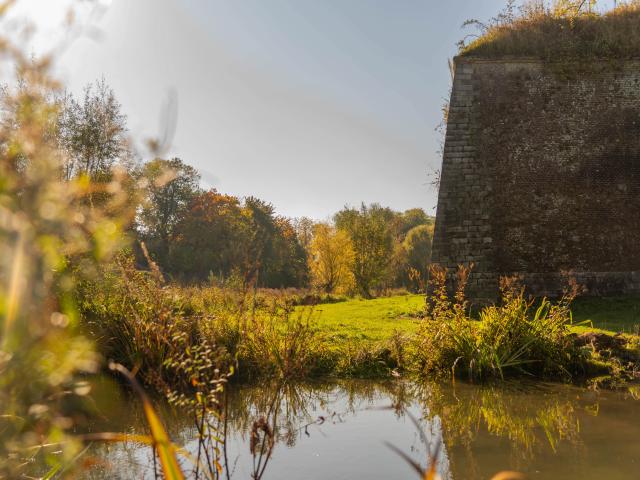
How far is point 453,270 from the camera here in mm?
12336

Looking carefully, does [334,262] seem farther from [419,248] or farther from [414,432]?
[414,432]

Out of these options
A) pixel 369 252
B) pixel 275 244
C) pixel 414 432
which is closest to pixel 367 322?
pixel 414 432

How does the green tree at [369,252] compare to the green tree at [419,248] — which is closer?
the green tree at [369,252]

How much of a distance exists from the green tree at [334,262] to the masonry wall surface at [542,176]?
1501 cm

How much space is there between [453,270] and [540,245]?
2133mm

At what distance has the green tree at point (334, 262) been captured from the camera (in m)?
27.9

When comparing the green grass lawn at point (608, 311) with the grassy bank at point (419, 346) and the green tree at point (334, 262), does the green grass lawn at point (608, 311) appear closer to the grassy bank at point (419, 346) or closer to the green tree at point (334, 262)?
the grassy bank at point (419, 346)

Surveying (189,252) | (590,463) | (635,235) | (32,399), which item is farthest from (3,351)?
(189,252)

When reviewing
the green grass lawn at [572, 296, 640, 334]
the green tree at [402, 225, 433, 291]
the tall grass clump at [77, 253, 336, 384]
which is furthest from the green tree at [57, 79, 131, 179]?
the green tree at [402, 225, 433, 291]

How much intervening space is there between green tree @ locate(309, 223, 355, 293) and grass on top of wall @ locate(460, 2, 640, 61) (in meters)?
15.4

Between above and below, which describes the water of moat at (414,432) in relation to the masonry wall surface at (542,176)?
below

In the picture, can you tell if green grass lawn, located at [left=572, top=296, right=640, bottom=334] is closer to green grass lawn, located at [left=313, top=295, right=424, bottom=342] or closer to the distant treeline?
green grass lawn, located at [left=313, top=295, right=424, bottom=342]

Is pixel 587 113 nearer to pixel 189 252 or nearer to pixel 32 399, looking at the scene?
pixel 32 399

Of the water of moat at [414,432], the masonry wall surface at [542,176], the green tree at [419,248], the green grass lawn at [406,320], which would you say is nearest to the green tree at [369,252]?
the green tree at [419,248]
